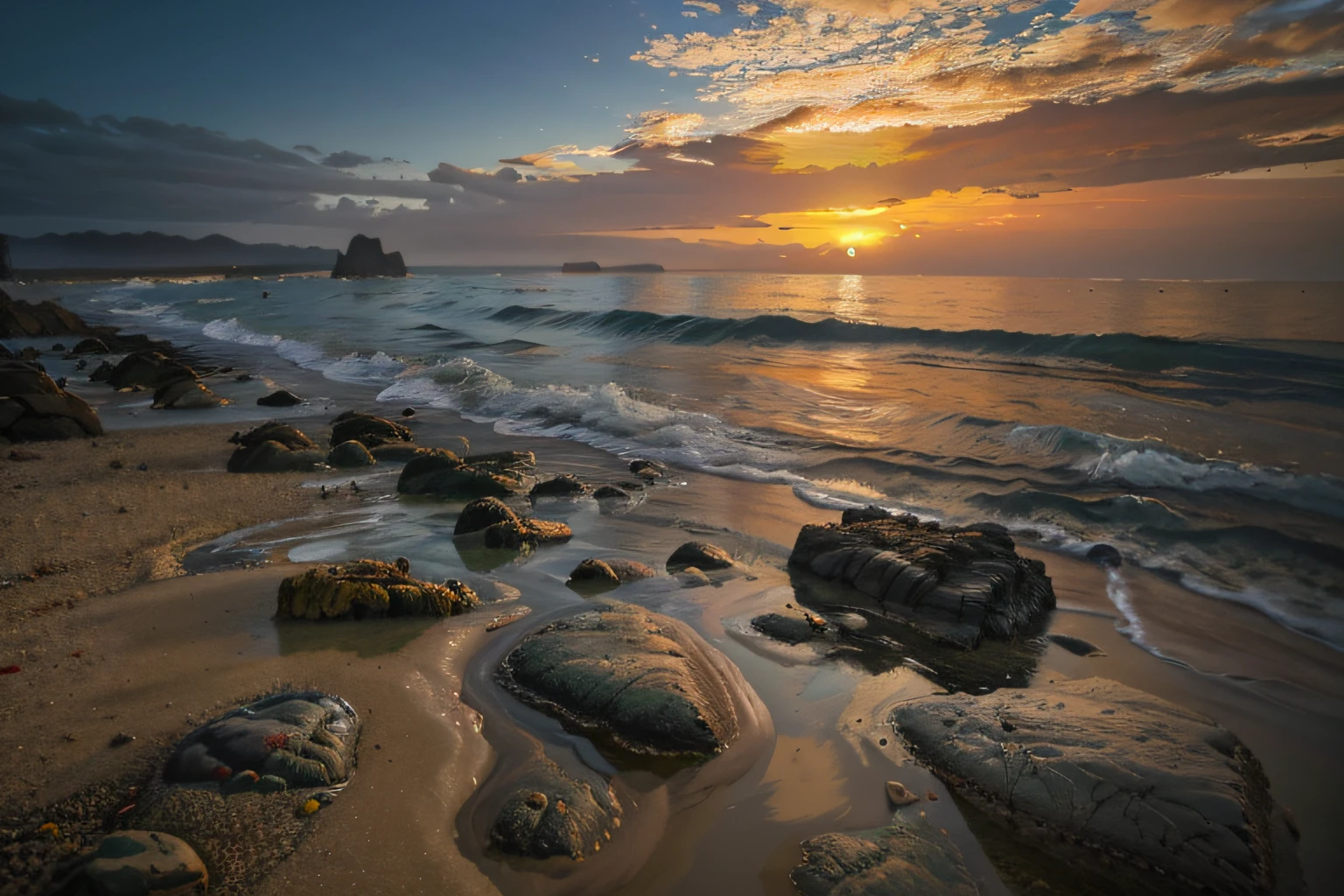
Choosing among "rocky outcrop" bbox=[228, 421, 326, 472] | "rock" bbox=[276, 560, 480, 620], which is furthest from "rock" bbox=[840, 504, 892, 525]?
"rocky outcrop" bbox=[228, 421, 326, 472]

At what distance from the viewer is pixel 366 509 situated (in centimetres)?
845

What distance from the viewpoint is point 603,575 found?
21.1 feet

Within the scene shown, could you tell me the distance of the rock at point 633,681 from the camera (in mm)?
3977

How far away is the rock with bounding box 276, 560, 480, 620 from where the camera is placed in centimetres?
516

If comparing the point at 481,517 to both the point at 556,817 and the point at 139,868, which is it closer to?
the point at 556,817

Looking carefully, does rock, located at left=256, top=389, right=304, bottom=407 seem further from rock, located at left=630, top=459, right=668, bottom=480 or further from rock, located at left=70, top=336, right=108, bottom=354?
rock, located at left=70, top=336, right=108, bottom=354

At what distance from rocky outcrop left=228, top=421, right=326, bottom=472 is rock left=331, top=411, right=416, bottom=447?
0.83 m

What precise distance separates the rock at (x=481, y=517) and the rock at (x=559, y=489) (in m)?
1.67

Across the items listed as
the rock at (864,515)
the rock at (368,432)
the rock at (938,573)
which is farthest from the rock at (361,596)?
the rock at (368,432)

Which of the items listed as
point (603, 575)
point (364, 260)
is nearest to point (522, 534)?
point (603, 575)

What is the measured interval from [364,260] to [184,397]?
15678 cm

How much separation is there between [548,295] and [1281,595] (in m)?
63.2

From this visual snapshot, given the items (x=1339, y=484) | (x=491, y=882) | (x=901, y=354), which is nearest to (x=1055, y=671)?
(x=491, y=882)

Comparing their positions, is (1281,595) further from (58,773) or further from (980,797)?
(58,773)
